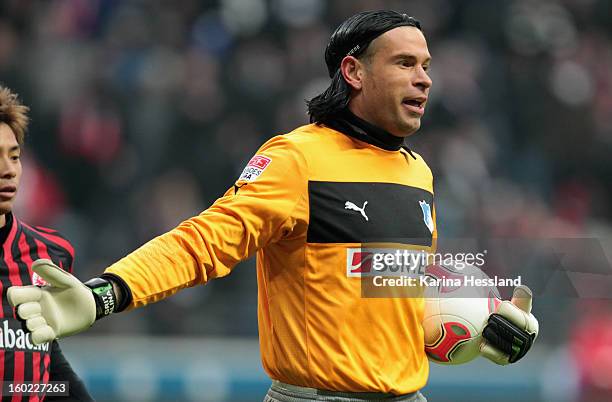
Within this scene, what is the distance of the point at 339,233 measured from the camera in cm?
357

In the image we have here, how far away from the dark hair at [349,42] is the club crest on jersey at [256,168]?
0.37 meters

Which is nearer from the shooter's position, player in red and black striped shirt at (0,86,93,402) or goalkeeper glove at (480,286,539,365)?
goalkeeper glove at (480,286,539,365)

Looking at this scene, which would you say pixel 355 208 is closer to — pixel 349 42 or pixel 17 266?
pixel 349 42

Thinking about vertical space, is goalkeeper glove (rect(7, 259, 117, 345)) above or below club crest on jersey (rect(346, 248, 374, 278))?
below

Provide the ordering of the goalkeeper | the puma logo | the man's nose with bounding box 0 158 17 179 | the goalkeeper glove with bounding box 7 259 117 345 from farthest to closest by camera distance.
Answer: the man's nose with bounding box 0 158 17 179, the puma logo, the goalkeeper, the goalkeeper glove with bounding box 7 259 117 345

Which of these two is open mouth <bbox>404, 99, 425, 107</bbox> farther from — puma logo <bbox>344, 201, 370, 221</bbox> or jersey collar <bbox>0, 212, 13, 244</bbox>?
jersey collar <bbox>0, 212, 13, 244</bbox>

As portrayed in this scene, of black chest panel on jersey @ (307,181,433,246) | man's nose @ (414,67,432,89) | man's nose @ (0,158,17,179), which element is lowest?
black chest panel on jersey @ (307,181,433,246)

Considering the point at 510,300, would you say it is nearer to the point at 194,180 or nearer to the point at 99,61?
the point at 194,180

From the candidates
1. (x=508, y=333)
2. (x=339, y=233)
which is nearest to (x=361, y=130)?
(x=339, y=233)

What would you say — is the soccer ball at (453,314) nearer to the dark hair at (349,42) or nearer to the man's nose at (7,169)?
the dark hair at (349,42)

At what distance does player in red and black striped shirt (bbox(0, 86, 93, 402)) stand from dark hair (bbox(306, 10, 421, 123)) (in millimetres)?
1135

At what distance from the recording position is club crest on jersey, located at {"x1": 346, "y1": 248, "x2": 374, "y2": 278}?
140 inches

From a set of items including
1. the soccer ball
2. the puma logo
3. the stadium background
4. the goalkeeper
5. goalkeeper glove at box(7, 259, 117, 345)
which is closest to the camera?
goalkeeper glove at box(7, 259, 117, 345)

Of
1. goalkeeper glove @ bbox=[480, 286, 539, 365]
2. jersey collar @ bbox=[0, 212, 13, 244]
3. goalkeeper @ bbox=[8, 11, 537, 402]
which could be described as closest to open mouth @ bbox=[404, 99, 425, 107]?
goalkeeper @ bbox=[8, 11, 537, 402]
